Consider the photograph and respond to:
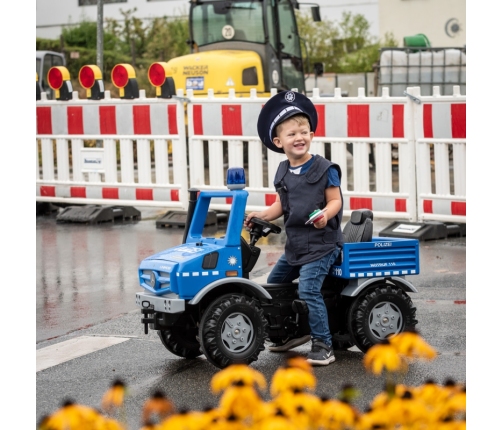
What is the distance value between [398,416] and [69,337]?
13.0ft

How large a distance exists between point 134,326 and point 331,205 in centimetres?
173

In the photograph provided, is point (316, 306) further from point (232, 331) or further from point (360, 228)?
point (360, 228)

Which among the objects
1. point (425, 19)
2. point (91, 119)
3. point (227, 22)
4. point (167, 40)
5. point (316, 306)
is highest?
point (425, 19)

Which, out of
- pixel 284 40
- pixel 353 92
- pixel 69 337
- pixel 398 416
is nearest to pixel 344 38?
pixel 353 92

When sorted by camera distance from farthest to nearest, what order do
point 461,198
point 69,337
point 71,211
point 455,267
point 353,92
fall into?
point 353,92, point 71,211, point 461,198, point 455,267, point 69,337

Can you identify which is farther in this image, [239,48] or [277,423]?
[239,48]

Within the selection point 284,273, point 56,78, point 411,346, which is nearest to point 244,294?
point 284,273

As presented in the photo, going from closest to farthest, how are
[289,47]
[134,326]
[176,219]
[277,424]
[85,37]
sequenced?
[277,424] → [134,326] → [176,219] → [289,47] → [85,37]

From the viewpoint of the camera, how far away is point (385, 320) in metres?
5.26

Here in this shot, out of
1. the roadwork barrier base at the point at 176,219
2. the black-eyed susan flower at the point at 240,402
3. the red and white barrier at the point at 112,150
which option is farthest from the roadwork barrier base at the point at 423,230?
the black-eyed susan flower at the point at 240,402

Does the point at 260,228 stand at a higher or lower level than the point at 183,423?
higher

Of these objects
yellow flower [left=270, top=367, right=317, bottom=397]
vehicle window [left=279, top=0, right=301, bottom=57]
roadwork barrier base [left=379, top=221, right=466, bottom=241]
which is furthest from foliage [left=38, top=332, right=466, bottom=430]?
vehicle window [left=279, top=0, right=301, bottom=57]

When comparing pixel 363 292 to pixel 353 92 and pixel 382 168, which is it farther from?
pixel 353 92

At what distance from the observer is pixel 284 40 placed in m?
16.9
